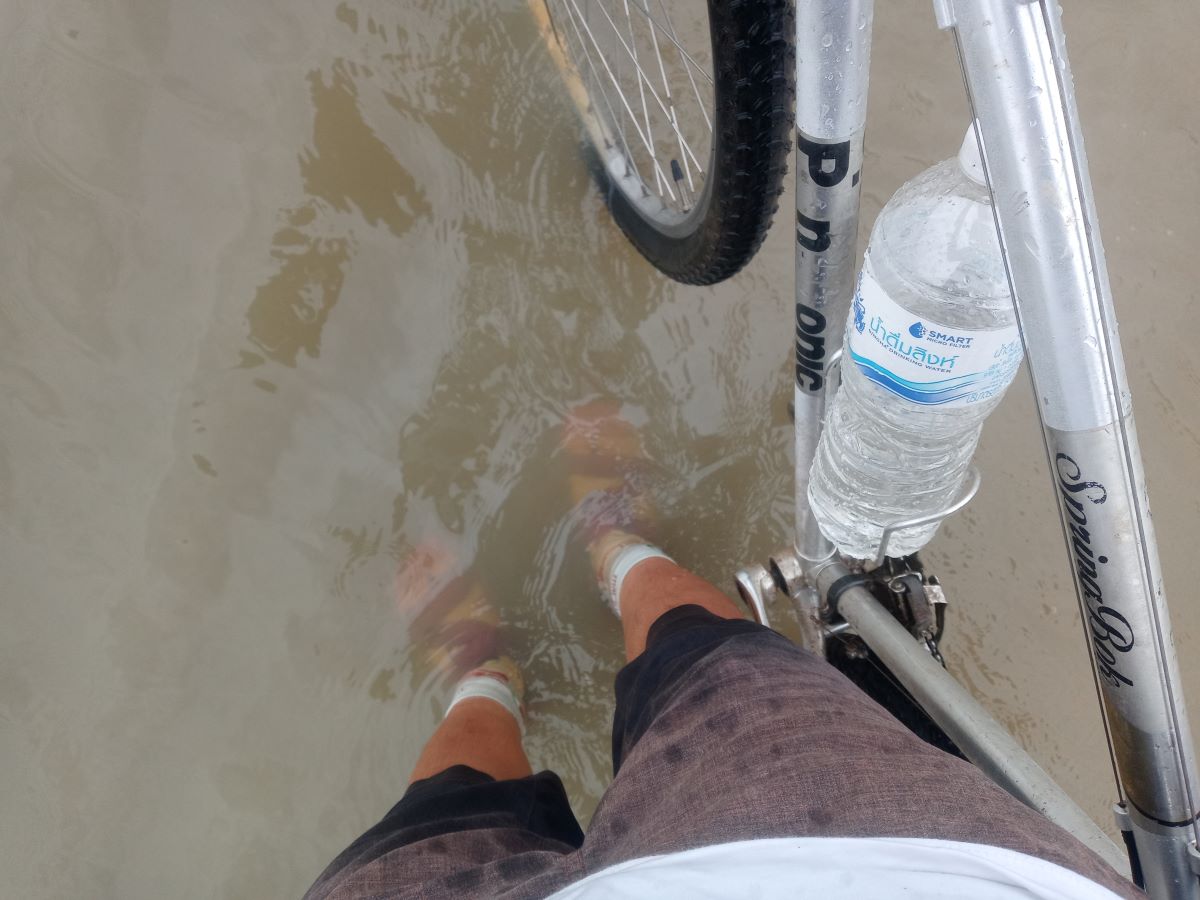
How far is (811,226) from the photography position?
1.71 feet

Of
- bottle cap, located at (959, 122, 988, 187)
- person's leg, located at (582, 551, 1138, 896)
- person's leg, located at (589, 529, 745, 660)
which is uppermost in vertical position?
bottle cap, located at (959, 122, 988, 187)

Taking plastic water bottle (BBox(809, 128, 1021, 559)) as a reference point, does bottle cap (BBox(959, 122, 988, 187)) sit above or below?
above

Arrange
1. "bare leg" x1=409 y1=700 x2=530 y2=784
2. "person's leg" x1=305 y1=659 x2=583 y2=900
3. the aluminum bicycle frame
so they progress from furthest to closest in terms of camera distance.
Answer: "bare leg" x1=409 y1=700 x2=530 y2=784, "person's leg" x1=305 y1=659 x2=583 y2=900, the aluminum bicycle frame

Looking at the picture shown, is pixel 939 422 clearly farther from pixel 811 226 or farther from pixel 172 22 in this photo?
pixel 172 22

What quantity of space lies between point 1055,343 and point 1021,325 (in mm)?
19

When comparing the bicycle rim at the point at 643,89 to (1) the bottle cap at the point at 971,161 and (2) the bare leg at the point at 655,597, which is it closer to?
(2) the bare leg at the point at 655,597

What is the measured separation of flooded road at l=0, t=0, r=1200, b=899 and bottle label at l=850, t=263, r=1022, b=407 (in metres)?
0.64

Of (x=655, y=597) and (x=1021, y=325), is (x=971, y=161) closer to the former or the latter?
(x=1021, y=325)

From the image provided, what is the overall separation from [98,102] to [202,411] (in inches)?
18.5

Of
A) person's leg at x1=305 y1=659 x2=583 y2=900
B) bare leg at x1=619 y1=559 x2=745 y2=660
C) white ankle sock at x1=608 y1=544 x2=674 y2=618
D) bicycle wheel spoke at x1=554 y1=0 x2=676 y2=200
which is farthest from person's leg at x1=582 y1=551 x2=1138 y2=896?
bicycle wheel spoke at x1=554 y1=0 x2=676 y2=200

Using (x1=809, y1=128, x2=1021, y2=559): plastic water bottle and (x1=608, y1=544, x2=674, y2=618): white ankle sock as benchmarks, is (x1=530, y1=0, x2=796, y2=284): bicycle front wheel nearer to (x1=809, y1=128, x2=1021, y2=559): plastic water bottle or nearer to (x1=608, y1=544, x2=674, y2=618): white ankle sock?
(x1=809, y1=128, x2=1021, y2=559): plastic water bottle

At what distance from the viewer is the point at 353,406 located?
3.61 feet

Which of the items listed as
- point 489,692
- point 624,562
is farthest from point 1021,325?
point 489,692

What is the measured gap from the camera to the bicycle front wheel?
69cm
